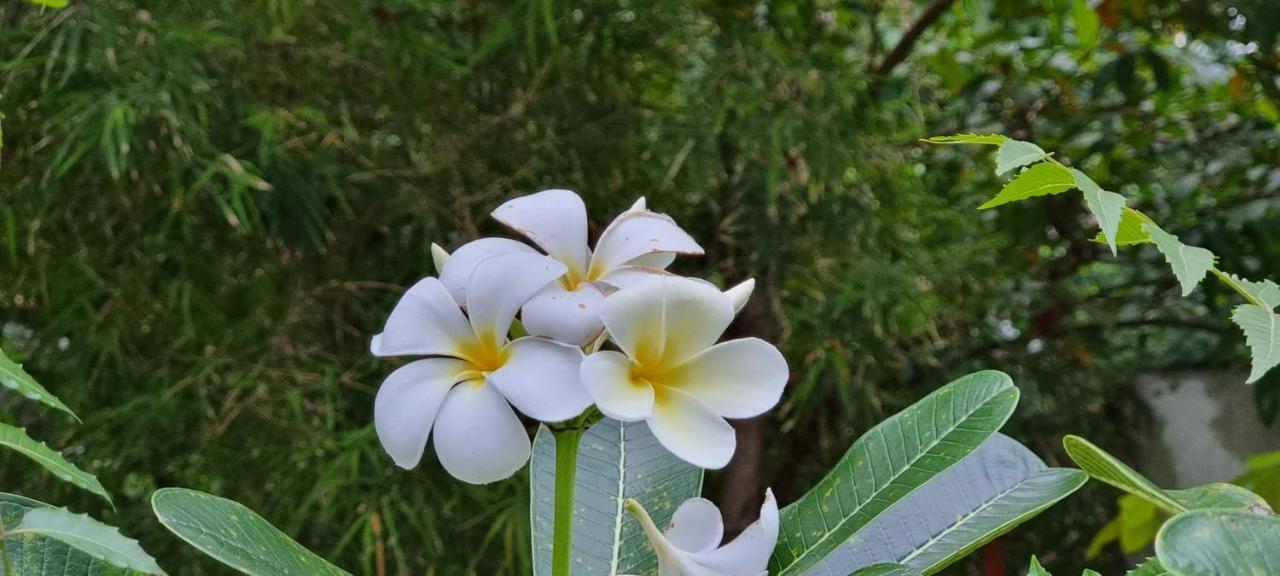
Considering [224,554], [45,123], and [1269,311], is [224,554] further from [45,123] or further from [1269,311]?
[45,123]

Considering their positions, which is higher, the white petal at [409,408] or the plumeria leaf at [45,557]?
the white petal at [409,408]

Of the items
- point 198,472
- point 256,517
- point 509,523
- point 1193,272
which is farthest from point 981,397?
point 198,472

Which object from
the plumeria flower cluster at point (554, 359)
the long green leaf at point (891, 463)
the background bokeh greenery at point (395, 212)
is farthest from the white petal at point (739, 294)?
the background bokeh greenery at point (395, 212)

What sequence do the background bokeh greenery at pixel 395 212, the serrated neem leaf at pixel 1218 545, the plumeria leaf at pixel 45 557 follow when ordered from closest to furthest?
1. the serrated neem leaf at pixel 1218 545
2. the plumeria leaf at pixel 45 557
3. the background bokeh greenery at pixel 395 212

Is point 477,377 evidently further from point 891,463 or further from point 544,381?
point 891,463

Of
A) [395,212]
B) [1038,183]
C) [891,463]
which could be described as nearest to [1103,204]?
[1038,183]

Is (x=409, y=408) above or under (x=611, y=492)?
above

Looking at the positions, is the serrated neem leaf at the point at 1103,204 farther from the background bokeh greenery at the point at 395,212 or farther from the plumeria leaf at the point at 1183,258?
the background bokeh greenery at the point at 395,212

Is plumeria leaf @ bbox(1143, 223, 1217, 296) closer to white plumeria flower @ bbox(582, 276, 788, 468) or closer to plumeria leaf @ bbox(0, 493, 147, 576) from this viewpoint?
white plumeria flower @ bbox(582, 276, 788, 468)
